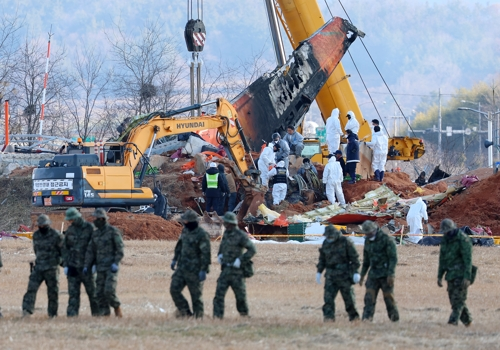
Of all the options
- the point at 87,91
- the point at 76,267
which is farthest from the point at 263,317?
the point at 87,91

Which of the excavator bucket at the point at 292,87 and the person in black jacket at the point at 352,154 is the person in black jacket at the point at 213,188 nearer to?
the person in black jacket at the point at 352,154

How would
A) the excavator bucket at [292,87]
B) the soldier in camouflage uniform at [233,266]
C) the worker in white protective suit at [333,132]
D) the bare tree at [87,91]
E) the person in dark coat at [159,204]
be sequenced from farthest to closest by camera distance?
the bare tree at [87,91]
the excavator bucket at [292,87]
the worker in white protective suit at [333,132]
the person in dark coat at [159,204]
the soldier in camouflage uniform at [233,266]

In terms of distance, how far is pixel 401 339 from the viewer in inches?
538

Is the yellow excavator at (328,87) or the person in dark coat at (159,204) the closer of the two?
the person in dark coat at (159,204)

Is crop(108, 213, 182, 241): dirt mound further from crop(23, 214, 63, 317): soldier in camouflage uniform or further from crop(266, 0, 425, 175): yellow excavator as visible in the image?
crop(266, 0, 425, 175): yellow excavator

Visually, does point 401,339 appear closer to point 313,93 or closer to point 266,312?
point 266,312

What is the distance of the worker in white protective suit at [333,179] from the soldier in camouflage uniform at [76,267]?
53.5ft

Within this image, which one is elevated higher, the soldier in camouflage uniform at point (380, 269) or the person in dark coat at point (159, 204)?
the person in dark coat at point (159, 204)

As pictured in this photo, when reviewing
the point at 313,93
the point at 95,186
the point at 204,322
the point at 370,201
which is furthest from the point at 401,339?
the point at 313,93

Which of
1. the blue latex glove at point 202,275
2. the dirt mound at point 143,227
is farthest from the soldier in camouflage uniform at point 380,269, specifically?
the dirt mound at point 143,227

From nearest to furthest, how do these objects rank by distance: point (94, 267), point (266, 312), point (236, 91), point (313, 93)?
point (94, 267) < point (266, 312) < point (313, 93) < point (236, 91)

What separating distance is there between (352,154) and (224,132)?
4.21 metres

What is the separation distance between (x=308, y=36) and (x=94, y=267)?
23842mm

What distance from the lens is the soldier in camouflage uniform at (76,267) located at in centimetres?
1520
